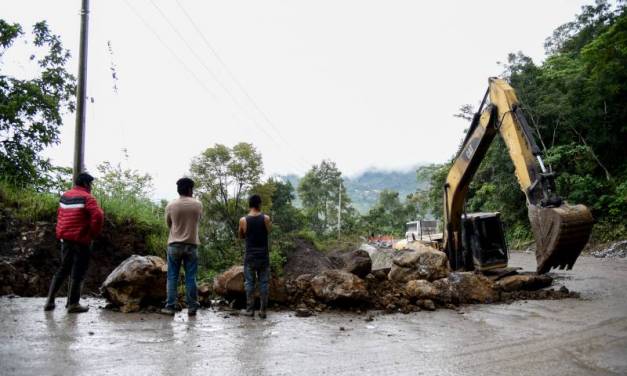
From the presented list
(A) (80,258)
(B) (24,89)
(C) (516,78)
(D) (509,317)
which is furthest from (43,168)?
(C) (516,78)

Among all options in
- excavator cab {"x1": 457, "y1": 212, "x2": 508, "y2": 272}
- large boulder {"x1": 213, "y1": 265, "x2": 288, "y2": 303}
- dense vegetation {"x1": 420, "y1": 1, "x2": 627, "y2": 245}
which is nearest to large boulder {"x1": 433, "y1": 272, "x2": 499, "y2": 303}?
excavator cab {"x1": 457, "y1": 212, "x2": 508, "y2": 272}

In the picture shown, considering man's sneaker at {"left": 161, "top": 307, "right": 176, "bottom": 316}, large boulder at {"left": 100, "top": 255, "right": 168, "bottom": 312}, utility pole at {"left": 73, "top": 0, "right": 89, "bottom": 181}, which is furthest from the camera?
utility pole at {"left": 73, "top": 0, "right": 89, "bottom": 181}

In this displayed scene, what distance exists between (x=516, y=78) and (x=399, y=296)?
1021 inches

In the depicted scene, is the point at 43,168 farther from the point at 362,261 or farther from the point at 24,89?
the point at 362,261

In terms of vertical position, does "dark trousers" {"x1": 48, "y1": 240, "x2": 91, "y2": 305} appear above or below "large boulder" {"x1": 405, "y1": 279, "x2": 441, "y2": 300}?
above

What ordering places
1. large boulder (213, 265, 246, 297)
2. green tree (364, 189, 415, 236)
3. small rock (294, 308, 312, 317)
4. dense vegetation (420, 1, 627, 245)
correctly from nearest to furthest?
small rock (294, 308, 312, 317) → large boulder (213, 265, 246, 297) → dense vegetation (420, 1, 627, 245) → green tree (364, 189, 415, 236)

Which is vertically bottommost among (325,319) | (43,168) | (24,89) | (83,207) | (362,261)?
(325,319)

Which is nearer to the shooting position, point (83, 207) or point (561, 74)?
point (83, 207)

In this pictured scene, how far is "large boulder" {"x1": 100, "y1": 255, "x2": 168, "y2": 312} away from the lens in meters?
6.66

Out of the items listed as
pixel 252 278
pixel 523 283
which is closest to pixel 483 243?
pixel 523 283

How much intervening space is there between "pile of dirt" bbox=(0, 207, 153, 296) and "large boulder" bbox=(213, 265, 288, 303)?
335 cm

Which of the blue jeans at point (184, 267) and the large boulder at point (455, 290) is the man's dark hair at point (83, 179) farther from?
the large boulder at point (455, 290)

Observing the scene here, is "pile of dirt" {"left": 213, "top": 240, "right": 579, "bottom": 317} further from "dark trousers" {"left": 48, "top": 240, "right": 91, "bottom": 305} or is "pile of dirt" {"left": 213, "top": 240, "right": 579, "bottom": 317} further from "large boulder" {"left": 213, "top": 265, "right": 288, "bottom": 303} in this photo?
"dark trousers" {"left": 48, "top": 240, "right": 91, "bottom": 305}

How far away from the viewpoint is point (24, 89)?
13992mm
